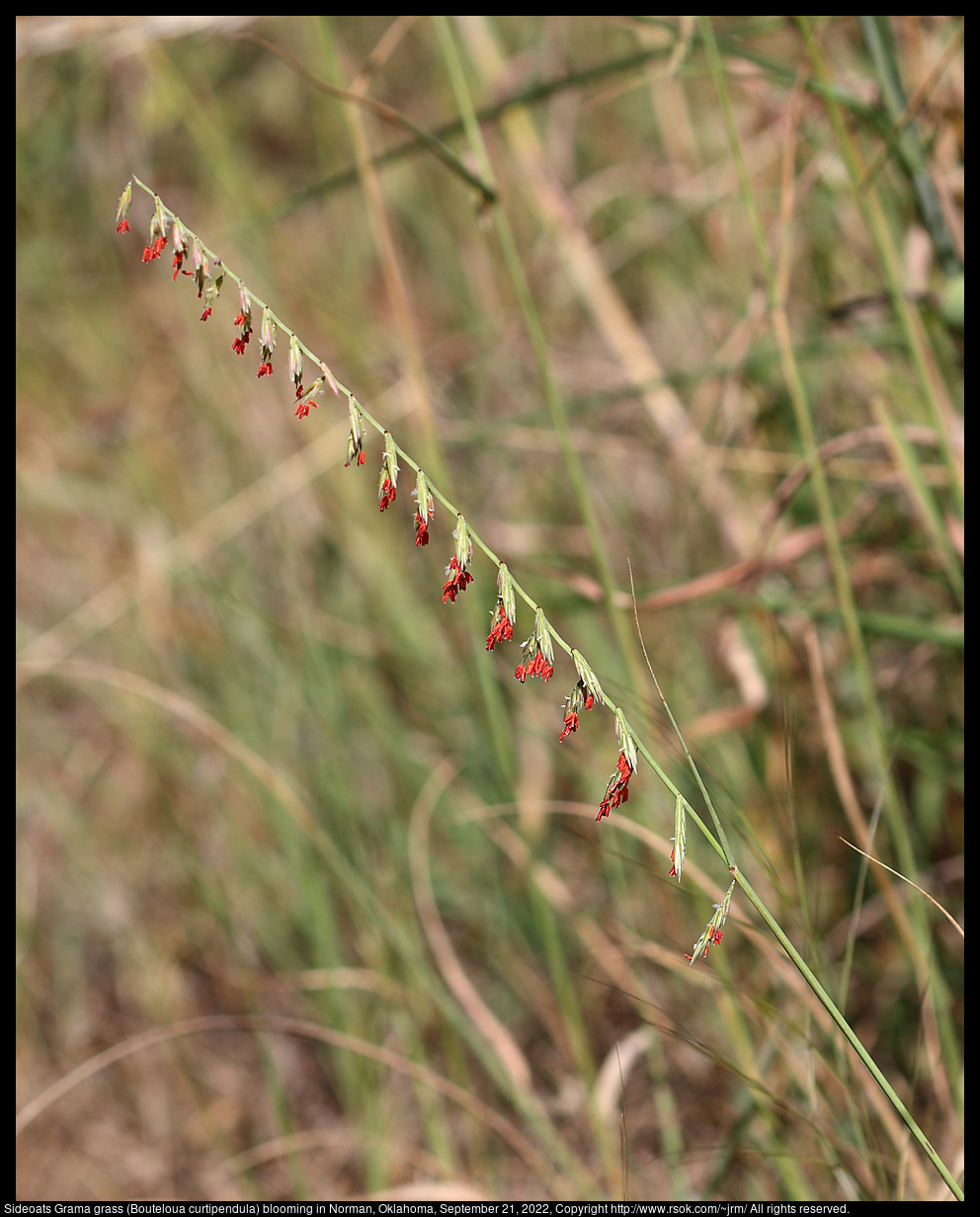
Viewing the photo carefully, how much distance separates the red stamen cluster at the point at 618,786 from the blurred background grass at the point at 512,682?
0.24m

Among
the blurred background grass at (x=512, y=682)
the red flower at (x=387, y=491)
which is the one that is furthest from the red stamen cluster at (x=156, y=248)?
the blurred background grass at (x=512, y=682)

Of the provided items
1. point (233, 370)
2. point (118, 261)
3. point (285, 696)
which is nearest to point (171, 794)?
point (285, 696)

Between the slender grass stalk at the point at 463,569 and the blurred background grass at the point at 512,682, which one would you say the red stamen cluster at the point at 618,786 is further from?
the blurred background grass at the point at 512,682

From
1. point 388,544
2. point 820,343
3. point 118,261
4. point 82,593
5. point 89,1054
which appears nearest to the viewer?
point 820,343

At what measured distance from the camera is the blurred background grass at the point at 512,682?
852 millimetres

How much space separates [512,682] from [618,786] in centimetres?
89

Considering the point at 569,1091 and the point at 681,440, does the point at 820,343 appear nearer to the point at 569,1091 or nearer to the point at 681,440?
the point at 681,440

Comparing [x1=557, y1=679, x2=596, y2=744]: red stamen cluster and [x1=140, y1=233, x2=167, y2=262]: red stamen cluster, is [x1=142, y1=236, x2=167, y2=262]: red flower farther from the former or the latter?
[x1=557, y1=679, x2=596, y2=744]: red stamen cluster

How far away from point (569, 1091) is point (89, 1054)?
0.75 metres

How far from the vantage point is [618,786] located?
0.45 meters

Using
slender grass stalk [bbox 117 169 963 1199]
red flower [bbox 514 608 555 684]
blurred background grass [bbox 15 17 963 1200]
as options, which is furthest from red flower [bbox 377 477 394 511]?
blurred background grass [bbox 15 17 963 1200]

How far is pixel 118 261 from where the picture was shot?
1972mm

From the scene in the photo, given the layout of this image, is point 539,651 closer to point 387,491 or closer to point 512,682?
point 387,491

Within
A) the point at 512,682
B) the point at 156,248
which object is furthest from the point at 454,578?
the point at 512,682
